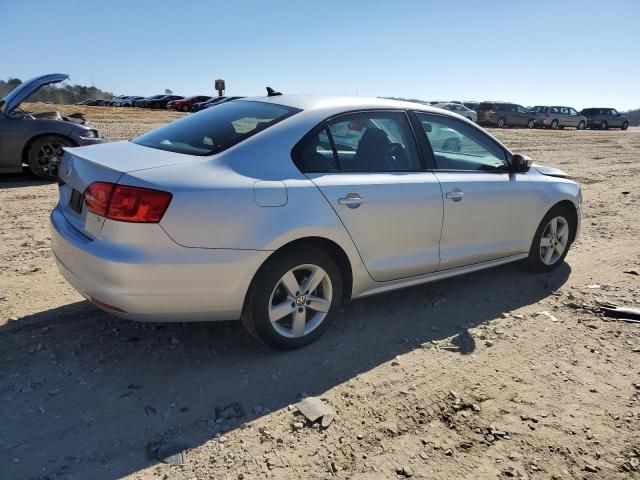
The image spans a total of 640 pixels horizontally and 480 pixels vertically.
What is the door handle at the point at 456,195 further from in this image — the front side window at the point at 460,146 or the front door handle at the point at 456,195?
the front side window at the point at 460,146

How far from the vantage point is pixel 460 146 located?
453 cm

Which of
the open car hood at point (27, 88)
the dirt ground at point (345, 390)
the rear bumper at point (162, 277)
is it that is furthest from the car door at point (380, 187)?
the open car hood at point (27, 88)

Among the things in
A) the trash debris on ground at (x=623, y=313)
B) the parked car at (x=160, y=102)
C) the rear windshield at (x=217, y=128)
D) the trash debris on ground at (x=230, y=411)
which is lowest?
the trash debris on ground at (x=230, y=411)

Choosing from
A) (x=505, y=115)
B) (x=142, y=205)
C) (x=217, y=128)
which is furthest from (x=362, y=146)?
(x=505, y=115)

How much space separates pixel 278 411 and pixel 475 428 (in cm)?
107

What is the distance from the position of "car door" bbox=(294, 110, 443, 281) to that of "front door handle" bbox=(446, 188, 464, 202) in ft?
0.37

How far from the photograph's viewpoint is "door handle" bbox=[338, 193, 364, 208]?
Answer: 11.3 feet

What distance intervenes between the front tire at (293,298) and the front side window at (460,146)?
1.37 metres

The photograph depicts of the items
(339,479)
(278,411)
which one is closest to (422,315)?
(278,411)

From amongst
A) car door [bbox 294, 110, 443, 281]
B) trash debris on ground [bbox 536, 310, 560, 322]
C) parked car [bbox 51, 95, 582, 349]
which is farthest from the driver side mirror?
trash debris on ground [bbox 536, 310, 560, 322]

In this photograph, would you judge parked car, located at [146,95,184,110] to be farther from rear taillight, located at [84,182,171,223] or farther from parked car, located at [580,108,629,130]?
rear taillight, located at [84,182,171,223]

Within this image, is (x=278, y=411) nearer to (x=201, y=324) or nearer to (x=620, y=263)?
(x=201, y=324)

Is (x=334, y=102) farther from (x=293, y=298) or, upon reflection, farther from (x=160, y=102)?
(x=160, y=102)

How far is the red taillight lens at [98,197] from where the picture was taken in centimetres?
294
